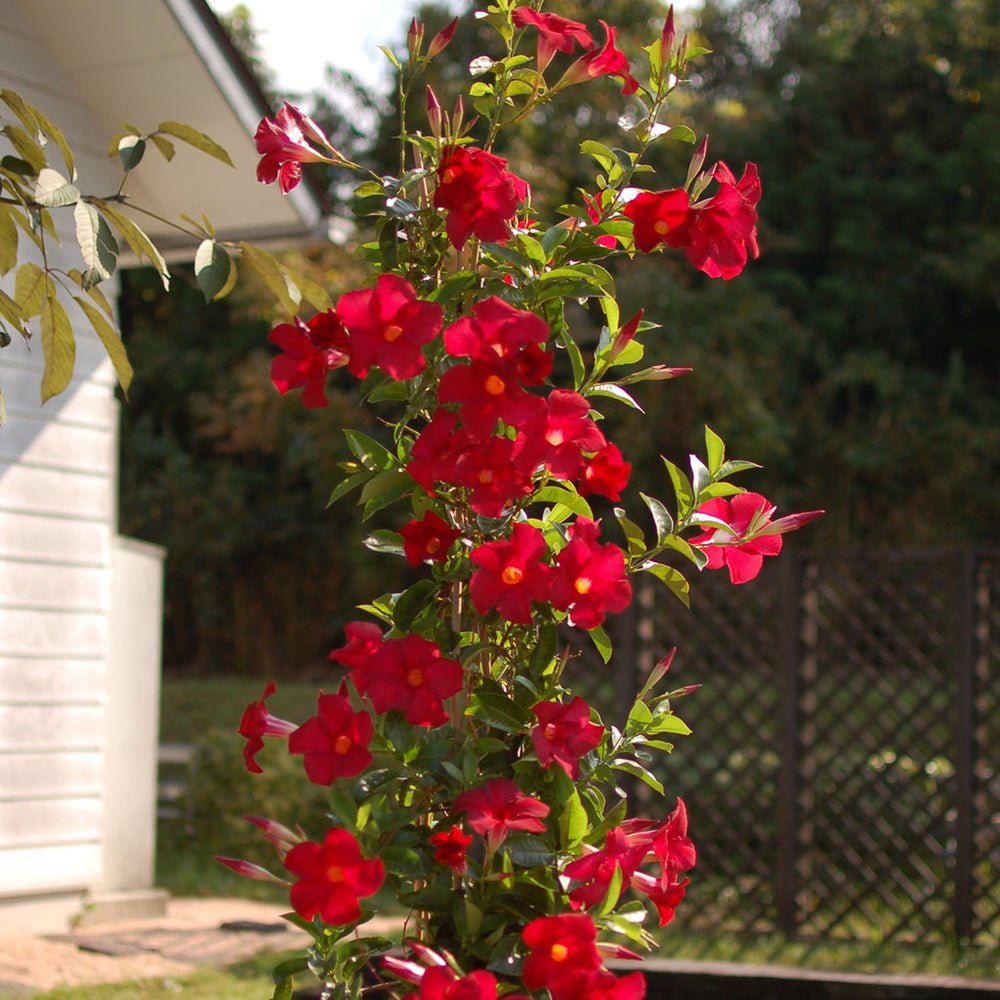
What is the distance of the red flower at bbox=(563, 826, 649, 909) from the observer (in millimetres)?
1745

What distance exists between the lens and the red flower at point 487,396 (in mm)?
1695

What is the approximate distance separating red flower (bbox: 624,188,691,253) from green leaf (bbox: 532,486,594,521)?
13.7 inches

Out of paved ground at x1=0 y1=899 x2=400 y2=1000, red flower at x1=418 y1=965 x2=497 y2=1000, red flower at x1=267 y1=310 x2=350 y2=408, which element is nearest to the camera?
red flower at x1=418 y1=965 x2=497 y2=1000

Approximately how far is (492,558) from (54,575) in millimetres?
3943

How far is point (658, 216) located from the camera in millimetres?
1828

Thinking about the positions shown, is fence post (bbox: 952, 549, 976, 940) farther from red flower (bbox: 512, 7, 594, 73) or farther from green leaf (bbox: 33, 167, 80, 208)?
green leaf (bbox: 33, 167, 80, 208)

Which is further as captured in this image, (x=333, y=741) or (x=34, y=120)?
(x=34, y=120)

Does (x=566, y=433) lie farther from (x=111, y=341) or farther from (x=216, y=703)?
(x=216, y=703)

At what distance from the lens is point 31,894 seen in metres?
5.10

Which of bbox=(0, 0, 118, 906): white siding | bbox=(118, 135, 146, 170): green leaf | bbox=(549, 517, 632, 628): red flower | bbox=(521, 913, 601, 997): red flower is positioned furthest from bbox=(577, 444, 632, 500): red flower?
bbox=(0, 0, 118, 906): white siding

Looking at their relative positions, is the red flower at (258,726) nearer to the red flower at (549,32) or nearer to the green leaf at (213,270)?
the green leaf at (213,270)

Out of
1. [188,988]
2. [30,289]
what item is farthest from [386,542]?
[188,988]

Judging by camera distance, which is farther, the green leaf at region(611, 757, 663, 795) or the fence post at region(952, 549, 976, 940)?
the fence post at region(952, 549, 976, 940)

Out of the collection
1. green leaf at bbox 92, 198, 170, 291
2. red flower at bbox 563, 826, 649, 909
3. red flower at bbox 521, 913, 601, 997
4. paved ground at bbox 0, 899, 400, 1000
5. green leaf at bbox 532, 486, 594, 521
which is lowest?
paved ground at bbox 0, 899, 400, 1000
